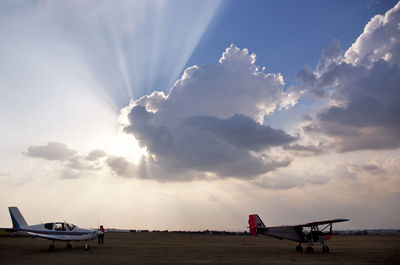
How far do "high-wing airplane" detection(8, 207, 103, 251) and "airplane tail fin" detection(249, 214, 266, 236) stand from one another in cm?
1597

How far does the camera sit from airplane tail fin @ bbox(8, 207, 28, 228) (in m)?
27.8

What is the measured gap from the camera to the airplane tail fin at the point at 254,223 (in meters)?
31.8

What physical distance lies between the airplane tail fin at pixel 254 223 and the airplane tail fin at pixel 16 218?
2177 cm

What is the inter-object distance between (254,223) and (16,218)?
22956mm

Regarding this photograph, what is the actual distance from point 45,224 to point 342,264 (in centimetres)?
2403

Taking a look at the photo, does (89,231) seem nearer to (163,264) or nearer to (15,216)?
(15,216)

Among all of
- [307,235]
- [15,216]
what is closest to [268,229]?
[307,235]

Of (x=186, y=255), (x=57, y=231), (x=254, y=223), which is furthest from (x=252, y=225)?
(x=57, y=231)

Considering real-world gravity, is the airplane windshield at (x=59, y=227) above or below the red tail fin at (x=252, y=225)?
above

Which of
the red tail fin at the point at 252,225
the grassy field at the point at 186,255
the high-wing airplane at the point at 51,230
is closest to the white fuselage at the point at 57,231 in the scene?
the high-wing airplane at the point at 51,230

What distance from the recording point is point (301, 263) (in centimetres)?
1906

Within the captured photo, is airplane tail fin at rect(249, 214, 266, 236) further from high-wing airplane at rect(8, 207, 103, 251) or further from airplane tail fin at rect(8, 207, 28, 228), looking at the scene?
airplane tail fin at rect(8, 207, 28, 228)

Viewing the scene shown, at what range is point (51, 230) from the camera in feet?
89.6

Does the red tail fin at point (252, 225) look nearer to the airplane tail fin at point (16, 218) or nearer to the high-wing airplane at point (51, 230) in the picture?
the high-wing airplane at point (51, 230)
